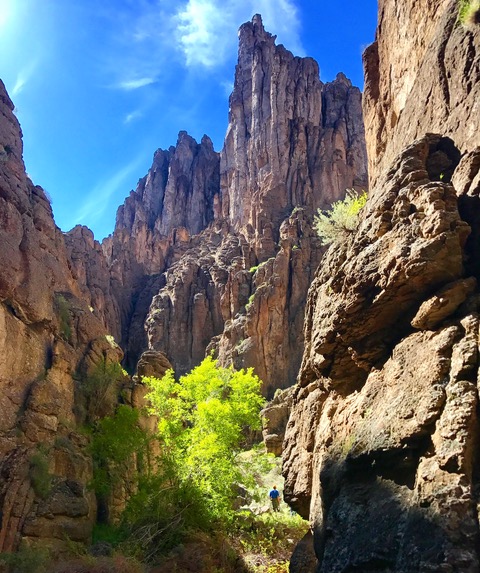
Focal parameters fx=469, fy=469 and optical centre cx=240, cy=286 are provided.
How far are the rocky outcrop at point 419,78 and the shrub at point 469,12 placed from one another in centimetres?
16

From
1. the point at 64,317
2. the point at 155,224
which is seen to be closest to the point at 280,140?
the point at 155,224

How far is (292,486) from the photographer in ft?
36.5

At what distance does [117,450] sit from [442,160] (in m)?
19.5

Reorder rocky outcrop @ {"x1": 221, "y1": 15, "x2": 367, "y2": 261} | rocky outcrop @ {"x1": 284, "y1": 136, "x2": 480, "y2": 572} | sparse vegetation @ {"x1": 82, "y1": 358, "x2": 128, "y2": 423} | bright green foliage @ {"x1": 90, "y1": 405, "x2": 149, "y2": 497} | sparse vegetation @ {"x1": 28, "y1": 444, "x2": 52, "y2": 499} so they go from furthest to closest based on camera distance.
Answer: rocky outcrop @ {"x1": 221, "y1": 15, "x2": 367, "y2": 261} → sparse vegetation @ {"x1": 82, "y1": 358, "x2": 128, "y2": 423} → bright green foliage @ {"x1": 90, "y1": 405, "x2": 149, "y2": 497} → sparse vegetation @ {"x1": 28, "y1": 444, "x2": 52, "y2": 499} → rocky outcrop @ {"x1": 284, "y1": 136, "x2": 480, "y2": 572}

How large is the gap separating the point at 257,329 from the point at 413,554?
58009 millimetres

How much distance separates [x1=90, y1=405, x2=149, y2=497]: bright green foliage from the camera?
75.3 ft

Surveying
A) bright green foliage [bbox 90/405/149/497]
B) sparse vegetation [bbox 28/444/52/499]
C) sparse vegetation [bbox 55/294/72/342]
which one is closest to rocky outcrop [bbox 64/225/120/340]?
sparse vegetation [bbox 55/294/72/342]

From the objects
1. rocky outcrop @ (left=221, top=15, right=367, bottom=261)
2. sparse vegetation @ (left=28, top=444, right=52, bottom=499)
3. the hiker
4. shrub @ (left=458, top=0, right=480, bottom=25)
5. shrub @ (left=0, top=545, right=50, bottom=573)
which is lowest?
shrub @ (left=0, top=545, right=50, bottom=573)

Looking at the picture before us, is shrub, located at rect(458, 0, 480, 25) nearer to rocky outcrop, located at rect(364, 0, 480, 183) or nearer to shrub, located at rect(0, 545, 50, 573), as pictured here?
rocky outcrop, located at rect(364, 0, 480, 183)

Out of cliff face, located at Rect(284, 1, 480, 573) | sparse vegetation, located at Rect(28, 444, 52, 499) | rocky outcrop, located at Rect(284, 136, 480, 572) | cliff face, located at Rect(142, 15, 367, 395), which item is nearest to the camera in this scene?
rocky outcrop, located at Rect(284, 136, 480, 572)

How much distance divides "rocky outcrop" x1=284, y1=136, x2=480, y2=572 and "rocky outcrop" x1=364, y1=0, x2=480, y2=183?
983mm

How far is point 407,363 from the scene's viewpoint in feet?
27.1

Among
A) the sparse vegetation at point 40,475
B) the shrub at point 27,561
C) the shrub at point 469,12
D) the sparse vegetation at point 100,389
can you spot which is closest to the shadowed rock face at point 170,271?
the sparse vegetation at point 40,475

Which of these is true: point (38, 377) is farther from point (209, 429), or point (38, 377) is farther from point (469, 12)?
point (469, 12)
